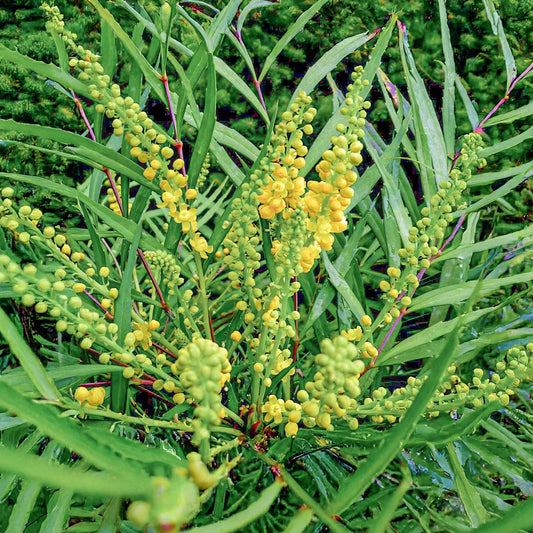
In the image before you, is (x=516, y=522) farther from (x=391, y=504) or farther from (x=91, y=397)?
(x=91, y=397)

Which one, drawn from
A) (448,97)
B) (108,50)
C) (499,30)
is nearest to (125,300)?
(108,50)

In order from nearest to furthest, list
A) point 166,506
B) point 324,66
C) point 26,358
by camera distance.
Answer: point 166,506 < point 26,358 < point 324,66

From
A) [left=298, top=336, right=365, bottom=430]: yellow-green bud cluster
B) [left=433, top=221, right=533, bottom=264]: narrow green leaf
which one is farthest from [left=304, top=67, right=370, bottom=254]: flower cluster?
[left=433, top=221, right=533, bottom=264]: narrow green leaf

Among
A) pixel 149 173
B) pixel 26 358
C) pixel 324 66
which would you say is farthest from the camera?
pixel 324 66

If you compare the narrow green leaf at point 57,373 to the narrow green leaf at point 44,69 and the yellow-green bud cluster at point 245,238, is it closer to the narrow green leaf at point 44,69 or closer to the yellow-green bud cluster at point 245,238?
the yellow-green bud cluster at point 245,238

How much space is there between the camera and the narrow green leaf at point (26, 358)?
21 centimetres

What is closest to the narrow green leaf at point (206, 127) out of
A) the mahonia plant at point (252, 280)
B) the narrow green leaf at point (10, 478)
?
the mahonia plant at point (252, 280)

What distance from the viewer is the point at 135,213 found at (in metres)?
0.41

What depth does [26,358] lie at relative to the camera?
235 millimetres

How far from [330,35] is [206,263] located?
632 millimetres

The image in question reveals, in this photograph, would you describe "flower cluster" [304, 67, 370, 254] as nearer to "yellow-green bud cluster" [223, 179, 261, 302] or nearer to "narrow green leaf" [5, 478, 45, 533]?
"yellow-green bud cluster" [223, 179, 261, 302]

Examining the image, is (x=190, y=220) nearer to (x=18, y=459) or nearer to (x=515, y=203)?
(x=18, y=459)

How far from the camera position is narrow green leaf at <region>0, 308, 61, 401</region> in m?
0.21

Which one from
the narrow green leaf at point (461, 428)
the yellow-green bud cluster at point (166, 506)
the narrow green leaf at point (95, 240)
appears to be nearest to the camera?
the yellow-green bud cluster at point (166, 506)
